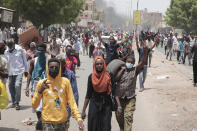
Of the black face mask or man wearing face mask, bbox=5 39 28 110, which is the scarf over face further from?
man wearing face mask, bbox=5 39 28 110

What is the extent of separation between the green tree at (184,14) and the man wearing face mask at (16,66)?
209 ft

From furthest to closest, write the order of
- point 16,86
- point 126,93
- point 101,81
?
point 16,86, point 126,93, point 101,81

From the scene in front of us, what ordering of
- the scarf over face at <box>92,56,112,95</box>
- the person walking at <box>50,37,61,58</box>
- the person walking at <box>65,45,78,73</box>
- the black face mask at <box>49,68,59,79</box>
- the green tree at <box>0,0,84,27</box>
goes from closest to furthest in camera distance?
the black face mask at <box>49,68,59,79</box> < the scarf over face at <box>92,56,112,95</box> < the person walking at <box>50,37,61,58</box> < the person walking at <box>65,45,78,73</box> < the green tree at <box>0,0,84,27</box>

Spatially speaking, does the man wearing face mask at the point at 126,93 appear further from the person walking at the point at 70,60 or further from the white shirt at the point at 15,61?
the white shirt at the point at 15,61

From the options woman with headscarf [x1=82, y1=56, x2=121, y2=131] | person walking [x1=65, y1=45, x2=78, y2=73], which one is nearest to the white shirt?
person walking [x1=65, y1=45, x2=78, y2=73]

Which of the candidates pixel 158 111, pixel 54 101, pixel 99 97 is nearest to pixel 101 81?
pixel 99 97

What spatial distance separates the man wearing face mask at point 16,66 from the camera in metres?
8.70

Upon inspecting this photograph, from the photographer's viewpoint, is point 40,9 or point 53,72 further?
point 40,9

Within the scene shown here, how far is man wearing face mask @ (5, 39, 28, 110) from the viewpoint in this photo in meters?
8.70

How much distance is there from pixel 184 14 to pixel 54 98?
72.3 meters

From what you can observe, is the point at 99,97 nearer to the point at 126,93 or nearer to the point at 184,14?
the point at 126,93

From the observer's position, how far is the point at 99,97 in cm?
525

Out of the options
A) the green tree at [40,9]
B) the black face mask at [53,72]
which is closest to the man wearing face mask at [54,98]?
the black face mask at [53,72]

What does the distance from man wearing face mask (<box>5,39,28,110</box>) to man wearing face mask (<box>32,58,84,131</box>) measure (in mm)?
4471
